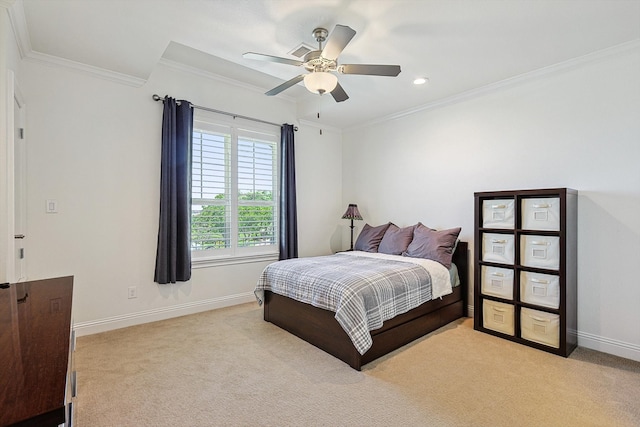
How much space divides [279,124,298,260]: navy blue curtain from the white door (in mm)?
2663

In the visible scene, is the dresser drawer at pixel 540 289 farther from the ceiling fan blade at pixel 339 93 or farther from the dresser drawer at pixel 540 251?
the ceiling fan blade at pixel 339 93

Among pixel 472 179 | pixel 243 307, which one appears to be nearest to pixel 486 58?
pixel 472 179

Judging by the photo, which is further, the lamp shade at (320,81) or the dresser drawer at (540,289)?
the dresser drawer at (540,289)

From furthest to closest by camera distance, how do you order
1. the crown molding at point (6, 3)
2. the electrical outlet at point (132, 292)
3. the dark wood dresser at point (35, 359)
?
1. the electrical outlet at point (132, 292)
2. the crown molding at point (6, 3)
3. the dark wood dresser at point (35, 359)

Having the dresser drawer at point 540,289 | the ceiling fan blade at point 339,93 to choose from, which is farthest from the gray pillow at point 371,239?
the ceiling fan blade at point 339,93

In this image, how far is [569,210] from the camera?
2.87 m

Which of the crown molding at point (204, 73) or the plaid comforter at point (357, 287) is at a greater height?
the crown molding at point (204, 73)

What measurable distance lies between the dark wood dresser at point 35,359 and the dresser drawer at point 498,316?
10.9ft

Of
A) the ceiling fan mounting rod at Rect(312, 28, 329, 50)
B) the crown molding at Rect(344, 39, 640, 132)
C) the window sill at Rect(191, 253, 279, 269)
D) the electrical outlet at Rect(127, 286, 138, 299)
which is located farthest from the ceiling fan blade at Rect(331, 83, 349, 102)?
the electrical outlet at Rect(127, 286, 138, 299)

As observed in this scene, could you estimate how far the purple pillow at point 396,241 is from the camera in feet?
13.0

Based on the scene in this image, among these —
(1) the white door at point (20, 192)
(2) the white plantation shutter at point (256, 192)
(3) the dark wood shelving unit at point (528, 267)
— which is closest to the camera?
(1) the white door at point (20, 192)

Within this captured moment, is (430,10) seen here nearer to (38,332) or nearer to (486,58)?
(486,58)

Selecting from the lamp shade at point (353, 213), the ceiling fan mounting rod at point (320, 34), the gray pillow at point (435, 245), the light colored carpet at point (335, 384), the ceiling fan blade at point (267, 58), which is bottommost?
the light colored carpet at point (335, 384)

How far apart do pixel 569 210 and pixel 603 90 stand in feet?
3.65
